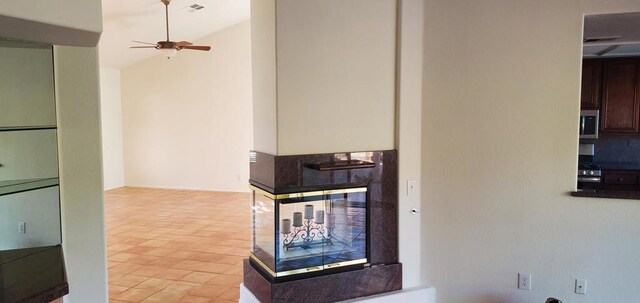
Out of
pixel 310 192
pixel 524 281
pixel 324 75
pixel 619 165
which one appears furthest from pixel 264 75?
pixel 619 165

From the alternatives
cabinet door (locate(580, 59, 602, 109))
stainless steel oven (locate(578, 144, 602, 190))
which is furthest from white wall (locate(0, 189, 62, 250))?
cabinet door (locate(580, 59, 602, 109))

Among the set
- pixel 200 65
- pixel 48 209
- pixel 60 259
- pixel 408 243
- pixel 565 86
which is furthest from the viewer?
pixel 200 65

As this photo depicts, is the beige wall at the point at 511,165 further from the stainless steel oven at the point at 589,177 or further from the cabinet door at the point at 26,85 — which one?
the cabinet door at the point at 26,85

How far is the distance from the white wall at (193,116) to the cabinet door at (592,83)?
5536 mm

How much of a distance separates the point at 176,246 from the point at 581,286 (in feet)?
13.7

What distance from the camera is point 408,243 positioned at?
3.43m

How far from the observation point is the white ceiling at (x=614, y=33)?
10.8 feet

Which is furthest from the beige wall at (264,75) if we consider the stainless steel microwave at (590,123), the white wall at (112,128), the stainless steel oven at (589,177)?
the white wall at (112,128)

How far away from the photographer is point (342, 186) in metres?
3.14

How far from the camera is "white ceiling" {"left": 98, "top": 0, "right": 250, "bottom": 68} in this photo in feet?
20.7

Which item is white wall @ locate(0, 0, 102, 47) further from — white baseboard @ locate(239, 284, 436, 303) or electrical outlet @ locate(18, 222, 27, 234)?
white baseboard @ locate(239, 284, 436, 303)

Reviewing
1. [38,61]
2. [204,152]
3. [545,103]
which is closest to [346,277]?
[545,103]

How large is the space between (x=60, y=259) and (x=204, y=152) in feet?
23.2

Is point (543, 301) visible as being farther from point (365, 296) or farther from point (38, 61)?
point (38, 61)
